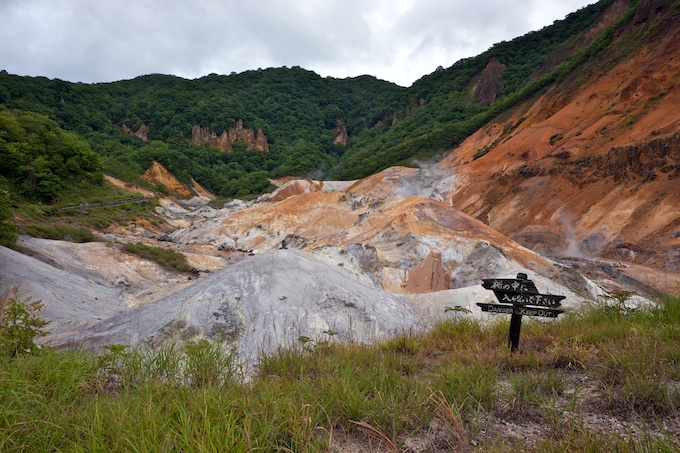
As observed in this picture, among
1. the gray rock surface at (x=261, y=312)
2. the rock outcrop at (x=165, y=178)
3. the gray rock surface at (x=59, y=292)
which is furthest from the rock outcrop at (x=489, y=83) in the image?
the gray rock surface at (x=59, y=292)

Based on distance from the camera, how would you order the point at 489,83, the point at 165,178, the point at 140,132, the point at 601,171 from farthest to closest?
the point at 140,132, the point at 489,83, the point at 165,178, the point at 601,171

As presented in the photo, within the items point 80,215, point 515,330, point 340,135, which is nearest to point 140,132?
point 340,135

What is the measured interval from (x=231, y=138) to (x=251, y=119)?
35.3 ft

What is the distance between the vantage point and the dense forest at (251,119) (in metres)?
39.8

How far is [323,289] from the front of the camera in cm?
979

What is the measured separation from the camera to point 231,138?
107 m

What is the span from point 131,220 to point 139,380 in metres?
38.6

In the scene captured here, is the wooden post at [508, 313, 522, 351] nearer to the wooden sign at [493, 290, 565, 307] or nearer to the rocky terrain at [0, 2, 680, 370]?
the wooden sign at [493, 290, 565, 307]

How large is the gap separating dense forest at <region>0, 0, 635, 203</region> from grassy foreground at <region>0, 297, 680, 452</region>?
124 ft

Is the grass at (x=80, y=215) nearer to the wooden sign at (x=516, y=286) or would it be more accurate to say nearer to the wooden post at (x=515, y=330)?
the wooden sign at (x=516, y=286)

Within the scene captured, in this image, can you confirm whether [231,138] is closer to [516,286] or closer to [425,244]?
[425,244]

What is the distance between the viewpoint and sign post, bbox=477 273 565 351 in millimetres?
4289

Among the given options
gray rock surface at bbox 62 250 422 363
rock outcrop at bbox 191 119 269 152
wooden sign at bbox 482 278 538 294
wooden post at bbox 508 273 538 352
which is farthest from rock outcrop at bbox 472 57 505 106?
wooden post at bbox 508 273 538 352

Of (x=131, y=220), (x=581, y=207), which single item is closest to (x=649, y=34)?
(x=581, y=207)
